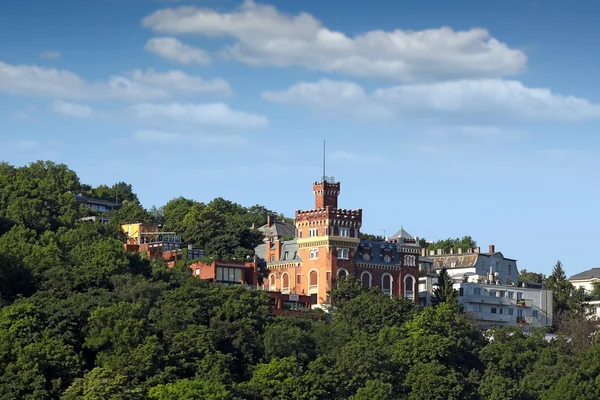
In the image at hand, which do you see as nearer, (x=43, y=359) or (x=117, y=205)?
(x=43, y=359)

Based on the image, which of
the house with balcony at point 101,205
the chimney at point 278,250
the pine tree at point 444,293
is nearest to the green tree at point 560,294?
the pine tree at point 444,293

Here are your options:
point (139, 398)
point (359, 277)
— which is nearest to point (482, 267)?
point (359, 277)

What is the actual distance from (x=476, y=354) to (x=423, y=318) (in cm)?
553

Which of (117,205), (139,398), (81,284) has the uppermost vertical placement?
(117,205)

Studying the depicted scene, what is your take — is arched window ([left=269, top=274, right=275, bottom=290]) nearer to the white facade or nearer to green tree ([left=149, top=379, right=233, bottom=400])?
the white facade

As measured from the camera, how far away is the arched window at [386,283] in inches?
5477

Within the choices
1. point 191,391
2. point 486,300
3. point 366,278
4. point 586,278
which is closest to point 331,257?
point 366,278

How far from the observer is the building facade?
136375 mm

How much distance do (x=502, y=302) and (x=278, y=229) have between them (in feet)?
98.6

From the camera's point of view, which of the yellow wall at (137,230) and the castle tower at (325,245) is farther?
the yellow wall at (137,230)

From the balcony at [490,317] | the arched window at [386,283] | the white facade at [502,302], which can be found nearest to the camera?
the arched window at [386,283]

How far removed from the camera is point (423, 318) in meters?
122

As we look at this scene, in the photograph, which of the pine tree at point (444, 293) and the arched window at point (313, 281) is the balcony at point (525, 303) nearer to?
the pine tree at point (444, 293)

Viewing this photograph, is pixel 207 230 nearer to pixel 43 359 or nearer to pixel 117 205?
pixel 117 205
